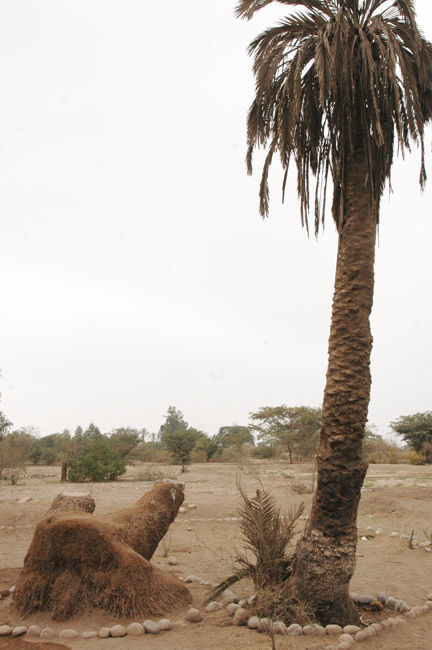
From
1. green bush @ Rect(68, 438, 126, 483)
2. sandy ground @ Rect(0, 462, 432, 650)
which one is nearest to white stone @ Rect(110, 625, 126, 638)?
sandy ground @ Rect(0, 462, 432, 650)

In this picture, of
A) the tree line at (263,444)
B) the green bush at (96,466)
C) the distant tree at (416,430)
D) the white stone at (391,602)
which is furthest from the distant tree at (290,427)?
the white stone at (391,602)

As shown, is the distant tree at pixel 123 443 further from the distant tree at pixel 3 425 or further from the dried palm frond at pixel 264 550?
the dried palm frond at pixel 264 550

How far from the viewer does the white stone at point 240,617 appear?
5012 millimetres

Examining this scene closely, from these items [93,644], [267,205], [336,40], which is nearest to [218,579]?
[93,644]

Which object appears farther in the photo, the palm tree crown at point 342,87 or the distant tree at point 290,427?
the distant tree at point 290,427

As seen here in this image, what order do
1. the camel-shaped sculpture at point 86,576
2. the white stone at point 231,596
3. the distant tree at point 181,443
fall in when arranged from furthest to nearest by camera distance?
1. the distant tree at point 181,443
2. the white stone at point 231,596
3. the camel-shaped sculpture at point 86,576

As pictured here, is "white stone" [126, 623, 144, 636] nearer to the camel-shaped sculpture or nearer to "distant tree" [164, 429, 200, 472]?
the camel-shaped sculpture

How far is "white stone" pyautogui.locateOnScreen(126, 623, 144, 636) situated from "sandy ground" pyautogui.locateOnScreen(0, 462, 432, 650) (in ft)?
0.33

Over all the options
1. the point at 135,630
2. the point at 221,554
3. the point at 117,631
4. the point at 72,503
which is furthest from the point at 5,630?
the point at 221,554

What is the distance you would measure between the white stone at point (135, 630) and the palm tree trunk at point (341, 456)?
63.1 inches

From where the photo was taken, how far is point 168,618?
17.0ft

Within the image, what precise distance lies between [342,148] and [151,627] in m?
5.68

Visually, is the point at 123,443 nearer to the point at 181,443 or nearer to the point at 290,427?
the point at 181,443

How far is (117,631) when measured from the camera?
4.72 metres
